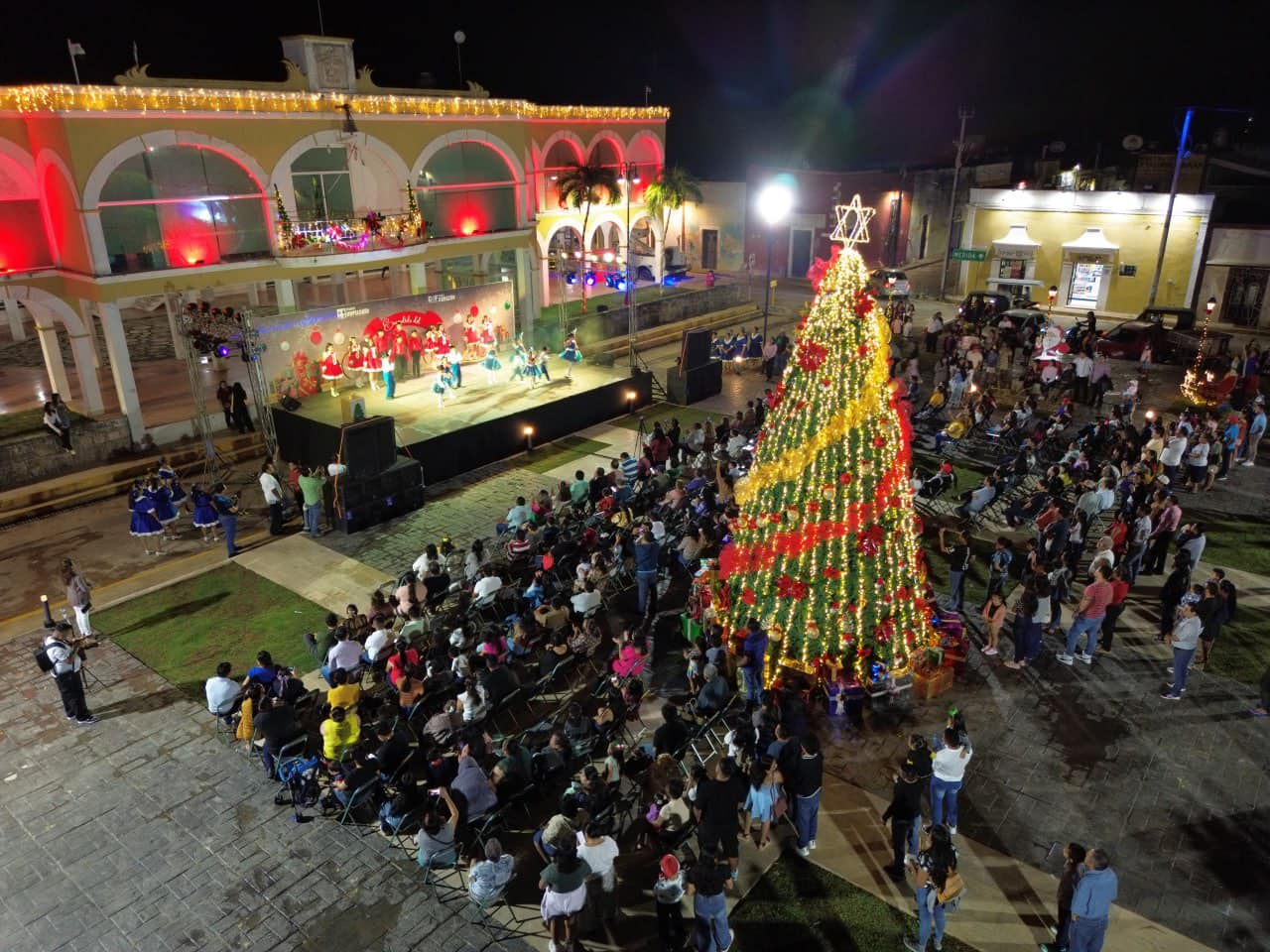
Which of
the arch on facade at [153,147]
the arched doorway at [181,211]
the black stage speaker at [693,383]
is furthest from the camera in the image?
the black stage speaker at [693,383]

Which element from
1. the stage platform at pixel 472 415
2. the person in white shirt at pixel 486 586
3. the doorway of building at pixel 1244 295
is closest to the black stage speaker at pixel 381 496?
the stage platform at pixel 472 415

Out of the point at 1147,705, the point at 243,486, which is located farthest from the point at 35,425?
the point at 1147,705

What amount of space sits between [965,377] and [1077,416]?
309cm

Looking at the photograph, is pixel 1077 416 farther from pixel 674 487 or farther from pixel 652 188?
pixel 652 188

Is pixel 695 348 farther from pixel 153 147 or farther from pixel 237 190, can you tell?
pixel 153 147

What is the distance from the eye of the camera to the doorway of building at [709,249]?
4462 cm

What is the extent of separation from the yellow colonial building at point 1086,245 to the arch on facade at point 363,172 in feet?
77.5

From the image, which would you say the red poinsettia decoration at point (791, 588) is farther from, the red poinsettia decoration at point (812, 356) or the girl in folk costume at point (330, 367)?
the girl in folk costume at point (330, 367)

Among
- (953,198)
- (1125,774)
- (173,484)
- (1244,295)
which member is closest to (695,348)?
(173,484)

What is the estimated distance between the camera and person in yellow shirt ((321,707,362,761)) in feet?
30.8

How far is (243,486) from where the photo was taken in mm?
19312

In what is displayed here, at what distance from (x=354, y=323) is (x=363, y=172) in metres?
7.03

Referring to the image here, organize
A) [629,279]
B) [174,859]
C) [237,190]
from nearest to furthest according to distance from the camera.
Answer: [174,859] → [237,190] → [629,279]

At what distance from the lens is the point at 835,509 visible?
10.4 meters
